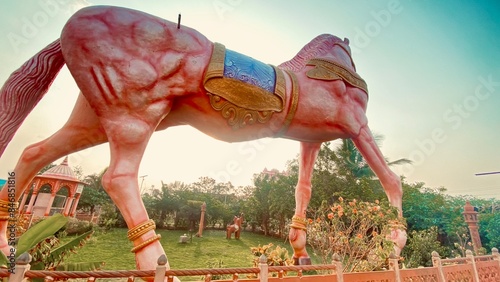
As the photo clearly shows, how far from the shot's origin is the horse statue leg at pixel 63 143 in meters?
2.40

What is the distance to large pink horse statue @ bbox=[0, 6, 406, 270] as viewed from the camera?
1.98 meters

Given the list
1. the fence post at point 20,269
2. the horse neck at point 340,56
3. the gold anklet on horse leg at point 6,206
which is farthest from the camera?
the horse neck at point 340,56

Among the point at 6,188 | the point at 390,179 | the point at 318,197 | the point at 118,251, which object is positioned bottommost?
the point at 118,251

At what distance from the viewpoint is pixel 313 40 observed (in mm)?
3533

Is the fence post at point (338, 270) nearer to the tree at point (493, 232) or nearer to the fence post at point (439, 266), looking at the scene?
the fence post at point (439, 266)

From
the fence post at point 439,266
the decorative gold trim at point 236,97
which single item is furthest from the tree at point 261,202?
the decorative gold trim at point 236,97

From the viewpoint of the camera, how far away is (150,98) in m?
2.11

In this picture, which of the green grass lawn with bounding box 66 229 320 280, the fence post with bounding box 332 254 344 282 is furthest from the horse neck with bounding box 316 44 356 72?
the green grass lawn with bounding box 66 229 320 280

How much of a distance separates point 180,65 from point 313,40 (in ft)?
6.45

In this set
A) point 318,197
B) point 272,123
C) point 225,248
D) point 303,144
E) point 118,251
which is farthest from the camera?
point 318,197

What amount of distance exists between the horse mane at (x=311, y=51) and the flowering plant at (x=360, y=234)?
1.93 meters

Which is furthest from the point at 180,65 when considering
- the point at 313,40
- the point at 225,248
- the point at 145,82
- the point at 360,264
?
the point at 225,248

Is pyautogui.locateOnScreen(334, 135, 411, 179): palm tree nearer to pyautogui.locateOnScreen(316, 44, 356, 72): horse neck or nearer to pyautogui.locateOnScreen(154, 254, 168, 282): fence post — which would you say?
pyautogui.locateOnScreen(316, 44, 356, 72): horse neck

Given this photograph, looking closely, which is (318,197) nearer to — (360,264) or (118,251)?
(118,251)
